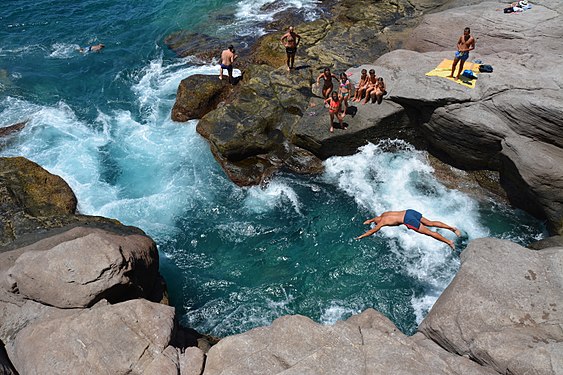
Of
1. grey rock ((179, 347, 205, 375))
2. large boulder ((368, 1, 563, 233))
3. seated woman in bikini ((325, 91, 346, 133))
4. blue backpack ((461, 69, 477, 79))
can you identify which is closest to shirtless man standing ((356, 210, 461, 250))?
large boulder ((368, 1, 563, 233))

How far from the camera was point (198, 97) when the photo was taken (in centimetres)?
1986

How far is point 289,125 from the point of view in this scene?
58.9 ft

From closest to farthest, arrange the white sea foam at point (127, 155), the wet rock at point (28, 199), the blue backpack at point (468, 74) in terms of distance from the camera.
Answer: the wet rock at point (28, 199), the blue backpack at point (468, 74), the white sea foam at point (127, 155)

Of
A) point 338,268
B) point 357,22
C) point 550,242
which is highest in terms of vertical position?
point 357,22

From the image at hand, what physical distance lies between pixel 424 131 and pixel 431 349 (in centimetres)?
979

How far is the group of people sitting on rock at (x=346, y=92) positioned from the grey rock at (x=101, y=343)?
10.1 m

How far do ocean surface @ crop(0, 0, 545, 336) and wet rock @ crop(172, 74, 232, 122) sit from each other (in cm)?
61

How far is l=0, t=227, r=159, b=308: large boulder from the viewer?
1004 centimetres

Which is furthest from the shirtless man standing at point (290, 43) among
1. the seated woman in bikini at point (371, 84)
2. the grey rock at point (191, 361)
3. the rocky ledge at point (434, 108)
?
the grey rock at point (191, 361)

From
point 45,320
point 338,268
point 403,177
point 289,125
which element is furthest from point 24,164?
point 403,177

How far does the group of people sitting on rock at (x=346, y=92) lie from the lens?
53.9ft

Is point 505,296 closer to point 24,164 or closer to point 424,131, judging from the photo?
point 424,131

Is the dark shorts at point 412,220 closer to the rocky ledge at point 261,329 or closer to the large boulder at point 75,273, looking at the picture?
the rocky ledge at point 261,329

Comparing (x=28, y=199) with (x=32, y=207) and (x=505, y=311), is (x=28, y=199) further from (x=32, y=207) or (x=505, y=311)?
(x=505, y=311)
